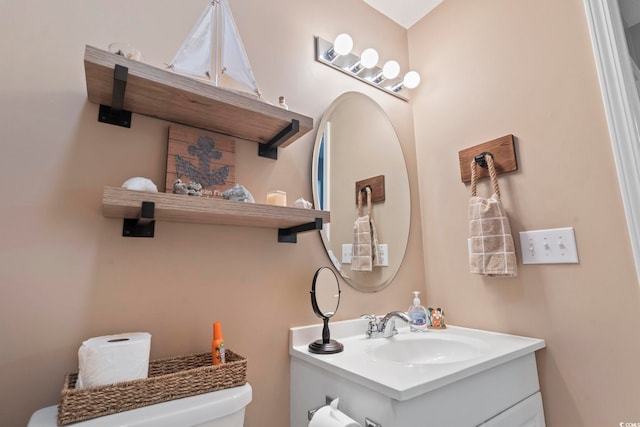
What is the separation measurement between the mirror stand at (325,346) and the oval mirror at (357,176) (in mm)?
272

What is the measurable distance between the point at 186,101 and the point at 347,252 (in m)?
0.80

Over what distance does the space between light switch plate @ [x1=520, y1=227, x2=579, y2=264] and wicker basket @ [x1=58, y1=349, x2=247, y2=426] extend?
Result: 3.55ft

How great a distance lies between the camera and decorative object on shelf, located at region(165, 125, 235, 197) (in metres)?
0.93

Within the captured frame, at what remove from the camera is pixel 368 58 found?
4.69 ft

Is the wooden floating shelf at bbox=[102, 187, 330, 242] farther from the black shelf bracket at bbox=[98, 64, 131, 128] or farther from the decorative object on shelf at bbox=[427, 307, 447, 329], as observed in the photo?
the decorative object on shelf at bbox=[427, 307, 447, 329]

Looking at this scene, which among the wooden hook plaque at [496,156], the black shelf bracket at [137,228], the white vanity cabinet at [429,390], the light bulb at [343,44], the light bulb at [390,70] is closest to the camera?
the white vanity cabinet at [429,390]

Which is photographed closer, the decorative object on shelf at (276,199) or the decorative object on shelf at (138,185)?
the decorative object on shelf at (138,185)

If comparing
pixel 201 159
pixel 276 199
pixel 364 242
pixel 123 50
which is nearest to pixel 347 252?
pixel 364 242

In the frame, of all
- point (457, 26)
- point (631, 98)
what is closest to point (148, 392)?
point (631, 98)

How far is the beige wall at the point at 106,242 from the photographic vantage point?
72 centimetres

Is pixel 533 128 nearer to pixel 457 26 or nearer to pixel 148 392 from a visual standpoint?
pixel 457 26

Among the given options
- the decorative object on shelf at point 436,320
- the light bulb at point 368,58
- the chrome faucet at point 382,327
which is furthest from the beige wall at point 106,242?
the decorative object on shelf at point 436,320

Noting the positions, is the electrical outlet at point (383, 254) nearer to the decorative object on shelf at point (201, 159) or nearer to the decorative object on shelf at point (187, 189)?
the decorative object on shelf at point (201, 159)

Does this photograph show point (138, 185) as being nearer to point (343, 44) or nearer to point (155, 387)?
point (155, 387)
